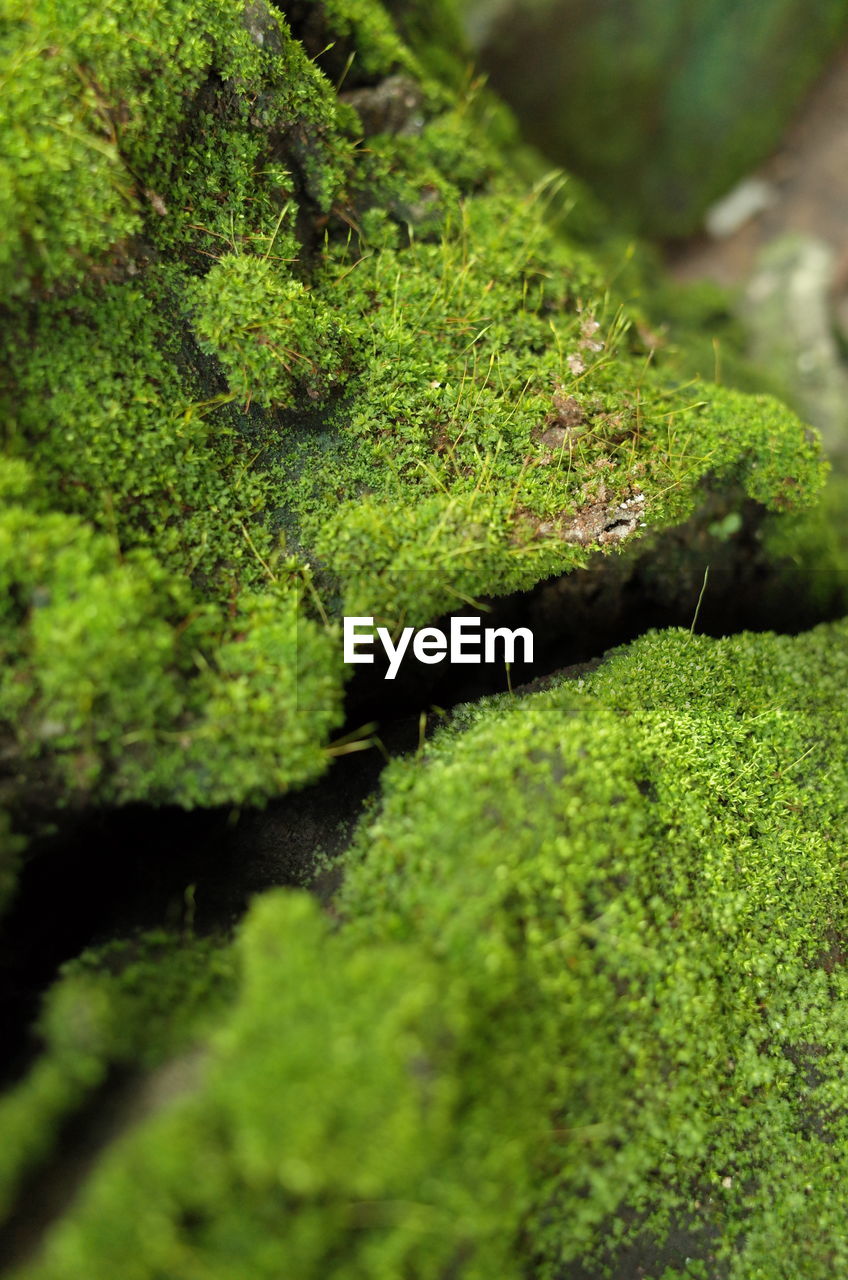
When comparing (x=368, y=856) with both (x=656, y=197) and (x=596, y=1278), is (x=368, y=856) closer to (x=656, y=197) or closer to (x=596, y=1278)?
(x=596, y=1278)

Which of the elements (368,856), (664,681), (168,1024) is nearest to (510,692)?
(664,681)

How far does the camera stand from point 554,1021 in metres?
3.19

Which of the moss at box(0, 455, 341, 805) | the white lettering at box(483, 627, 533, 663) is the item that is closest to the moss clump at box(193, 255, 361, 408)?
the moss at box(0, 455, 341, 805)

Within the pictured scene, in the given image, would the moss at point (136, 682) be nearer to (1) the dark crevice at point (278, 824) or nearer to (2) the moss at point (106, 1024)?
(1) the dark crevice at point (278, 824)

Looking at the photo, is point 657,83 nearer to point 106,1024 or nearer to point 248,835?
point 248,835

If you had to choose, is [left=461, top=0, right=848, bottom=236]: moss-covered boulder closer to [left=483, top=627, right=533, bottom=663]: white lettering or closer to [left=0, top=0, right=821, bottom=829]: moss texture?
[left=0, top=0, right=821, bottom=829]: moss texture

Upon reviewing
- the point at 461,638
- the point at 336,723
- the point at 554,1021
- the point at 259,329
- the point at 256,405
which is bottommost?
the point at 554,1021

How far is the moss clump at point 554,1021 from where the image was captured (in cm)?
261

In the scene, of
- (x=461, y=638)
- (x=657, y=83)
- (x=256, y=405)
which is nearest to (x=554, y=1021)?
(x=461, y=638)

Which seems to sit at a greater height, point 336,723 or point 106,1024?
point 336,723

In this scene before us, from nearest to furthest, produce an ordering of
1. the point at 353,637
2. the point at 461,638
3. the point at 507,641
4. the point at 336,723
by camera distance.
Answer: the point at 336,723 < the point at 353,637 < the point at 461,638 < the point at 507,641

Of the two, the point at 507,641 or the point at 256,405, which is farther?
the point at 507,641

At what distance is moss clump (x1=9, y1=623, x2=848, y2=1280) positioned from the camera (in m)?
2.61

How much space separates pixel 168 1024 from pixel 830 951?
3.39m
